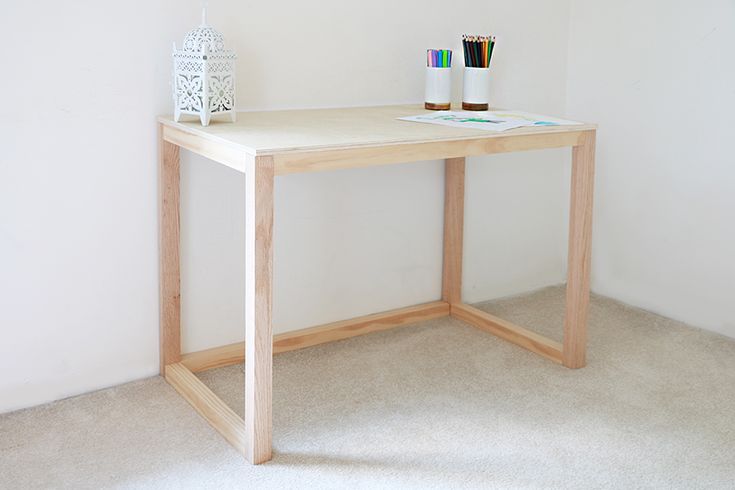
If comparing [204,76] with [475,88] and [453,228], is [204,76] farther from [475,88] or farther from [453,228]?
[453,228]

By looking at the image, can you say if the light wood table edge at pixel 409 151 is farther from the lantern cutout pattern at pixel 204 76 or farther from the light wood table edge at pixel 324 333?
the light wood table edge at pixel 324 333

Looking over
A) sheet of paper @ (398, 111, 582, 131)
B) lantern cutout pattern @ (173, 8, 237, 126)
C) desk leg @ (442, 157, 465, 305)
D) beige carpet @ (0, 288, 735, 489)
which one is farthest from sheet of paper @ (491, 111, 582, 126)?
lantern cutout pattern @ (173, 8, 237, 126)

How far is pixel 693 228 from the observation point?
2.49 metres

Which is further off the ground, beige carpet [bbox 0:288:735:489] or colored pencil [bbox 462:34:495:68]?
colored pencil [bbox 462:34:495:68]

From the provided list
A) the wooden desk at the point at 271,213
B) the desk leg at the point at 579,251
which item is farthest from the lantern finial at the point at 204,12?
the desk leg at the point at 579,251

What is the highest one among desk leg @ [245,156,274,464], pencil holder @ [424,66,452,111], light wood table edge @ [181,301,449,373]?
pencil holder @ [424,66,452,111]

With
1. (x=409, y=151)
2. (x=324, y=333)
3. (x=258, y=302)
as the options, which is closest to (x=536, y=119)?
(x=409, y=151)

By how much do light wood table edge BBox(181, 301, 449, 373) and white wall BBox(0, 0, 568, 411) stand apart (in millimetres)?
33

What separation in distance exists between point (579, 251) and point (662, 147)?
0.58 meters

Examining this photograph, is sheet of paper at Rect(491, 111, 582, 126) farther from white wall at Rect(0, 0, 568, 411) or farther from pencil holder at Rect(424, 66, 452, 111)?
white wall at Rect(0, 0, 568, 411)

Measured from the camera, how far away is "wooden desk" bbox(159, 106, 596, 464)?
64.5 inches

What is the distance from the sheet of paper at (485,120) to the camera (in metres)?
2.02

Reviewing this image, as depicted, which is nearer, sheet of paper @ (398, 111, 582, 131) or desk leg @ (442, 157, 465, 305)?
sheet of paper @ (398, 111, 582, 131)

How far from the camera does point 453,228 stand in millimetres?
2553
